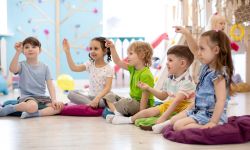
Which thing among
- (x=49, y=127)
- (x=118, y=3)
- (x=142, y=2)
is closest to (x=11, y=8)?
(x=118, y=3)

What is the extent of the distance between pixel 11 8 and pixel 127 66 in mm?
3056

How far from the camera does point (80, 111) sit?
241 centimetres

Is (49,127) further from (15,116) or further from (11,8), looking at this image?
(11,8)

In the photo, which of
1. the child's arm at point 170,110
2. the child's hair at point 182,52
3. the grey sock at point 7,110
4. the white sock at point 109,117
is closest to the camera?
the child's arm at point 170,110

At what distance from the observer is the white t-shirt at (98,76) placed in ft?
8.36

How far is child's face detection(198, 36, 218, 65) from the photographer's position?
1.69 metres

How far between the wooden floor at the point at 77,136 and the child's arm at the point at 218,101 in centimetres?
14

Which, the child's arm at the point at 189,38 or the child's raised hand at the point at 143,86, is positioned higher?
the child's arm at the point at 189,38

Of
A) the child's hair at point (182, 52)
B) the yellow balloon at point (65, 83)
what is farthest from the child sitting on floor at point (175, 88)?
the yellow balloon at point (65, 83)

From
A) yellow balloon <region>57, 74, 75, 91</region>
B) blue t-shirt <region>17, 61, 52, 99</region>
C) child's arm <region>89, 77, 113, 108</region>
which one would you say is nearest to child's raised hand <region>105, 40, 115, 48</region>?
child's arm <region>89, 77, 113, 108</region>

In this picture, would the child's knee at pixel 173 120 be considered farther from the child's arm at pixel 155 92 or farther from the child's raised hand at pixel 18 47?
the child's raised hand at pixel 18 47

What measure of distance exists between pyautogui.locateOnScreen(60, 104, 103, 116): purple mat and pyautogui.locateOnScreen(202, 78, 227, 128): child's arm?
95 cm

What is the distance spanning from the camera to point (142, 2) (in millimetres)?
5281

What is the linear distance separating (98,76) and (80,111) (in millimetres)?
282
